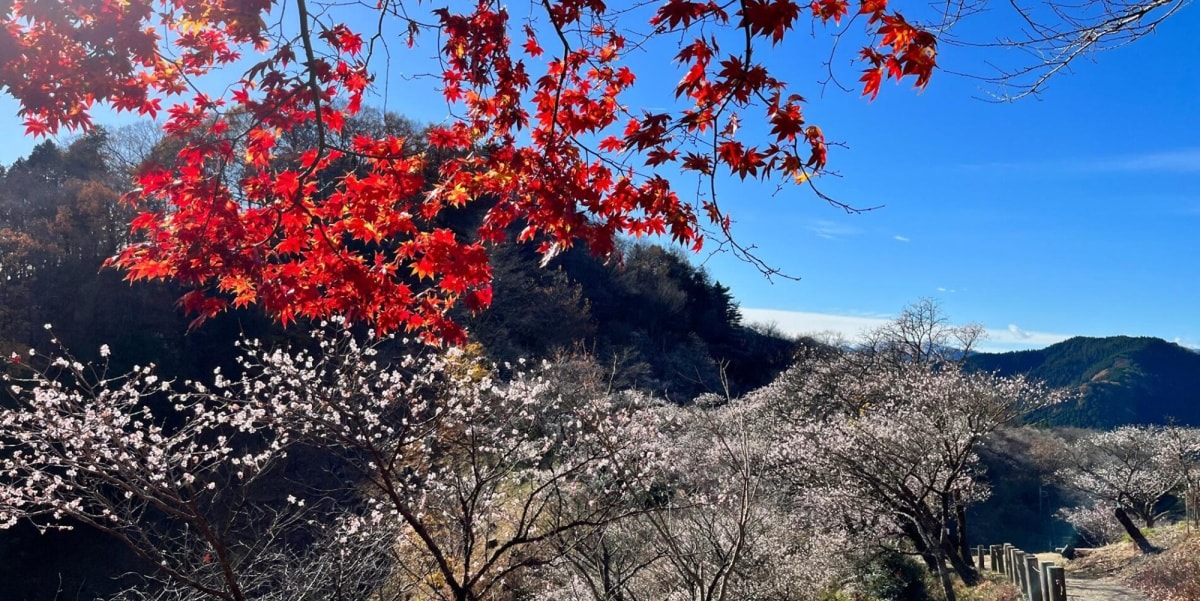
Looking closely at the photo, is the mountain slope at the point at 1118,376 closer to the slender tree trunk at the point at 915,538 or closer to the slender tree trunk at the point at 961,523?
the slender tree trunk at the point at 915,538

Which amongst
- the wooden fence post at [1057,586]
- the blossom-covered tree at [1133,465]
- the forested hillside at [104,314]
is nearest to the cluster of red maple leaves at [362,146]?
the forested hillside at [104,314]

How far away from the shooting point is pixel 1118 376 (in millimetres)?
38531

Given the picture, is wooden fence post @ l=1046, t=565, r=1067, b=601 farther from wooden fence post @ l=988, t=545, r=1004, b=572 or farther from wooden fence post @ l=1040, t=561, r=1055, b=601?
wooden fence post @ l=988, t=545, r=1004, b=572

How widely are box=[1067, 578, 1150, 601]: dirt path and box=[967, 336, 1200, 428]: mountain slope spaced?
22.0 meters

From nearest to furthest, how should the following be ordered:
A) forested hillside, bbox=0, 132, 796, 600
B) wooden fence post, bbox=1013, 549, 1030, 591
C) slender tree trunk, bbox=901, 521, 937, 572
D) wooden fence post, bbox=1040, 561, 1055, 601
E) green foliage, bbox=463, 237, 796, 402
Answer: wooden fence post, bbox=1040, 561, 1055, 601 → wooden fence post, bbox=1013, 549, 1030, 591 → forested hillside, bbox=0, 132, 796, 600 → slender tree trunk, bbox=901, 521, 937, 572 → green foliage, bbox=463, 237, 796, 402

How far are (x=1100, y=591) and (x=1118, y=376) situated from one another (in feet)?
108

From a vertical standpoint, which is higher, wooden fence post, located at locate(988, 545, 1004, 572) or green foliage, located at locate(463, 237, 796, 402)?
green foliage, located at locate(463, 237, 796, 402)

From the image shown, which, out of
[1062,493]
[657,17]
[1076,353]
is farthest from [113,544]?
[1076,353]

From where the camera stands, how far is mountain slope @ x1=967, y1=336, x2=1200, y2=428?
36375 mm

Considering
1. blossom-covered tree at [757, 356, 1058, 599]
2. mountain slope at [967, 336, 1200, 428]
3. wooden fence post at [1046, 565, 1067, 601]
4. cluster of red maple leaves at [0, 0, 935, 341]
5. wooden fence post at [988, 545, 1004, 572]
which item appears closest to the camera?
cluster of red maple leaves at [0, 0, 935, 341]

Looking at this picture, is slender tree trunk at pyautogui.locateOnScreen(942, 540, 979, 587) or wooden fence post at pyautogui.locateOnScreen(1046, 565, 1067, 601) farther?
slender tree trunk at pyautogui.locateOnScreen(942, 540, 979, 587)

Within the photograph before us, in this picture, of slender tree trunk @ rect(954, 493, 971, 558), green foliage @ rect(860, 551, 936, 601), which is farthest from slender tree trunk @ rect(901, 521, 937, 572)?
slender tree trunk @ rect(954, 493, 971, 558)

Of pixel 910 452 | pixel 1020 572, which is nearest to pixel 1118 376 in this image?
pixel 910 452

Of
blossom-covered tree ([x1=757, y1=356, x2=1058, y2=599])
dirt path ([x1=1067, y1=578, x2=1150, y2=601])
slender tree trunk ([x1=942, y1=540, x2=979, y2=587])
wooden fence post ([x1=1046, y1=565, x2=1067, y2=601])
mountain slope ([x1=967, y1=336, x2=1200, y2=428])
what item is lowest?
dirt path ([x1=1067, y1=578, x2=1150, y2=601])
